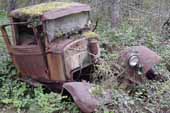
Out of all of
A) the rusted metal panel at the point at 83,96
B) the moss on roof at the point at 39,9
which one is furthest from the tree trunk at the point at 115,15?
the rusted metal panel at the point at 83,96

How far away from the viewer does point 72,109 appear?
19.8 feet

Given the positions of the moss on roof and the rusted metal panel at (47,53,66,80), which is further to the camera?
the moss on roof

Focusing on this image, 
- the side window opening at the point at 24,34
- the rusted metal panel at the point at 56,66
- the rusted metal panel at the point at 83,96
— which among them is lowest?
the rusted metal panel at the point at 83,96

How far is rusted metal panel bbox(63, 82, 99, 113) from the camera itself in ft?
18.3

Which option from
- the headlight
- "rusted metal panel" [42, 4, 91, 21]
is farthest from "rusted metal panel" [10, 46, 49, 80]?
the headlight

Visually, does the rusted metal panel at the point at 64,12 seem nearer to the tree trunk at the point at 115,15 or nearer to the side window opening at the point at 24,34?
the side window opening at the point at 24,34

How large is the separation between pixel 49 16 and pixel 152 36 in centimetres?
379

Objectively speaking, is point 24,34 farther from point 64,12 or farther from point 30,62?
point 64,12

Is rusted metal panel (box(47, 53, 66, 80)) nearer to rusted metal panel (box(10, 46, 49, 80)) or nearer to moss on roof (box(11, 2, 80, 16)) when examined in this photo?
rusted metal panel (box(10, 46, 49, 80))

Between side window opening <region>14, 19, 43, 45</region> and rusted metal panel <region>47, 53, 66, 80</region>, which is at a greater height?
side window opening <region>14, 19, 43, 45</region>

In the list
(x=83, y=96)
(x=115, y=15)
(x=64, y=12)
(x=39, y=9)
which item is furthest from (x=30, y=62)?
(x=115, y=15)

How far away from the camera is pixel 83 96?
5715 mm

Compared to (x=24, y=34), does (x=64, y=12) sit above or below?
above

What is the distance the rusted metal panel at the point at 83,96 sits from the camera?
5566mm
